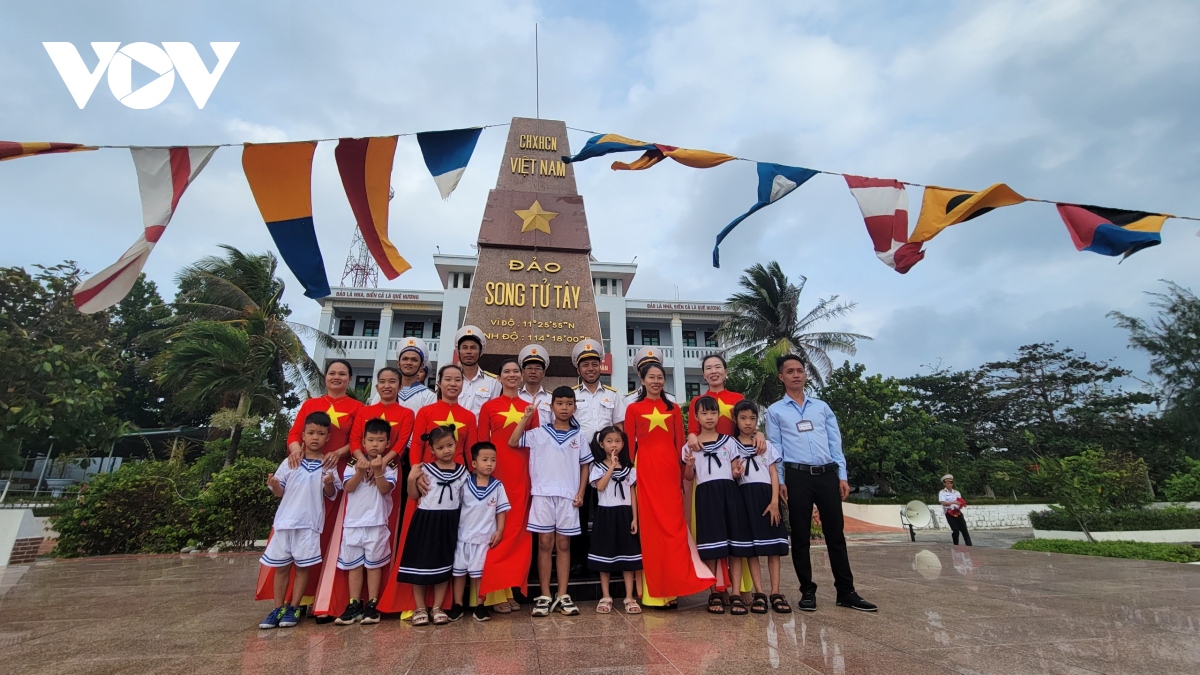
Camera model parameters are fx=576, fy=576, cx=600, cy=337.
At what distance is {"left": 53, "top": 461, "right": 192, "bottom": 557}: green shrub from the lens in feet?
26.9

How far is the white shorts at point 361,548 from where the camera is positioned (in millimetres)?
3184

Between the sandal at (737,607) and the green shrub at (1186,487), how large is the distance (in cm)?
2012

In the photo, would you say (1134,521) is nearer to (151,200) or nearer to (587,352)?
(587,352)

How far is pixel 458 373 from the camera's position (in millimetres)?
3625

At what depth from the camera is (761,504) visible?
11.2 feet

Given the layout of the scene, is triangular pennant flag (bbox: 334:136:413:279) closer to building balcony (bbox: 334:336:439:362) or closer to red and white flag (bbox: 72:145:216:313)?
red and white flag (bbox: 72:145:216:313)

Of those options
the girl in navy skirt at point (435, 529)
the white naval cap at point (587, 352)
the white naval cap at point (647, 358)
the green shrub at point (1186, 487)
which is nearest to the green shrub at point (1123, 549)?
the white naval cap at point (647, 358)

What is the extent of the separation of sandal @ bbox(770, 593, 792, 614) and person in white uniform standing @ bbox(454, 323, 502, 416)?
7.16 feet

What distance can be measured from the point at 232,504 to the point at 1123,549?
511 inches

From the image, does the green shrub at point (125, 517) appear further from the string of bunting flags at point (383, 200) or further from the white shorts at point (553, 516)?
the white shorts at point (553, 516)

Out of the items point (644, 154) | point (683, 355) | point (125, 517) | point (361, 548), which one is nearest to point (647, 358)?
point (361, 548)

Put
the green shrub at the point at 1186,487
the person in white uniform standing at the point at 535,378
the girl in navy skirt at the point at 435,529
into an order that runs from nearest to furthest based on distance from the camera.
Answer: the girl in navy skirt at the point at 435,529 → the person in white uniform standing at the point at 535,378 → the green shrub at the point at 1186,487

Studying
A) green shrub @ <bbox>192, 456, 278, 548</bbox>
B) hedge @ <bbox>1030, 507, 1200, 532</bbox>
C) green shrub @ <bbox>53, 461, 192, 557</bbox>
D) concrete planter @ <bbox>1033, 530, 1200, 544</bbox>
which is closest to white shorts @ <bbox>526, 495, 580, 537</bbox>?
green shrub @ <bbox>192, 456, 278, 548</bbox>

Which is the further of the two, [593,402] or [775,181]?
[775,181]
